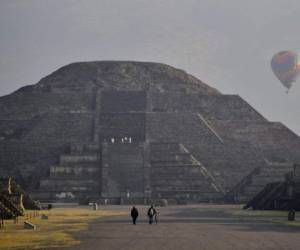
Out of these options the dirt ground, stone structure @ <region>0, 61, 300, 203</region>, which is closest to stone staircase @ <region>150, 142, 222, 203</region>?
stone structure @ <region>0, 61, 300, 203</region>

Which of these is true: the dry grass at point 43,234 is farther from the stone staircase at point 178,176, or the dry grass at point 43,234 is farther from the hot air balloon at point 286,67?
the hot air balloon at point 286,67

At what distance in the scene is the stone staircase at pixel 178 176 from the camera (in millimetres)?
83562

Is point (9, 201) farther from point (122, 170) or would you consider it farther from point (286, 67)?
point (286, 67)

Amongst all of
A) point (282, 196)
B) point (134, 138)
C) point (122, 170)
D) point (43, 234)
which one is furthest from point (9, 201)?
point (134, 138)

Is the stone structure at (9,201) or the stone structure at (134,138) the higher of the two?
the stone structure at (134,138)

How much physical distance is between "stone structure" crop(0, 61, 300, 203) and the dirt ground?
36.5m

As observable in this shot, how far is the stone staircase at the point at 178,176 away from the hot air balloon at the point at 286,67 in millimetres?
16877

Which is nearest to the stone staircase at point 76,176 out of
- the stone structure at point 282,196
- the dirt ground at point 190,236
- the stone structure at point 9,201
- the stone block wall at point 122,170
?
the stone block wall at point 122,170

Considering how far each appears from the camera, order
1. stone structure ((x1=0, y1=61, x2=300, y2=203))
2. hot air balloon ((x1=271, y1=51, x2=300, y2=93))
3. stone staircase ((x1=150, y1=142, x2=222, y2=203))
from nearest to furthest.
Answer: stone staircase ((x1=150, y1=142, x2=222, y2=203)), stone structure ((x1=0, y1=61, x2=300, y2=203)), hot air balloon ((x1=271, y1=51, x2=300, y2=93))

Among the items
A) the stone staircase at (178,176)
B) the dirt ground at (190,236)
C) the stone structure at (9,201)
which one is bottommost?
the dirt ground at (190,236)

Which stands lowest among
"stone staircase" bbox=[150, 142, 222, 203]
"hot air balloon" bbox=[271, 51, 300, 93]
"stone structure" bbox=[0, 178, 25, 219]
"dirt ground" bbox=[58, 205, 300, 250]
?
"dirt ground" bbox=[58, 205, 300, 250]

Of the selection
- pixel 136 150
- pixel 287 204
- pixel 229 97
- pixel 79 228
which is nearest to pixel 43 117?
pixel 136 150

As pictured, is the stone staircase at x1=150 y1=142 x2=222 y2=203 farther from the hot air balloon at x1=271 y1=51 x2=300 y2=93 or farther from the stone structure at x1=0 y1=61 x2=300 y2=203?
the hot air balloon at x1=271 y1=51 x2=300 y2=93

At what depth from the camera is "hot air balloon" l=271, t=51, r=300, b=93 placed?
101m
